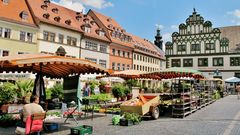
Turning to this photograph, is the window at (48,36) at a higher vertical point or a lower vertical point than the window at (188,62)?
higher

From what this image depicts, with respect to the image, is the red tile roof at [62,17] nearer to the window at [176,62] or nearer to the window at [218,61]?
the window at [176,62]

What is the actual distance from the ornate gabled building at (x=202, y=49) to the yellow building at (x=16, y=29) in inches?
→ 1176

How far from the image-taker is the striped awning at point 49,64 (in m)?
8.41

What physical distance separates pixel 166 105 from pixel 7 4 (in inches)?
1088

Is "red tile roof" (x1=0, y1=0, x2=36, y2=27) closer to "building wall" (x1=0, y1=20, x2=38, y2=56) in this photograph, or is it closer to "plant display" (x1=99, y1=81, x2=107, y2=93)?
"building wall" (x1=0, y1=20, x2=38, y2=56)

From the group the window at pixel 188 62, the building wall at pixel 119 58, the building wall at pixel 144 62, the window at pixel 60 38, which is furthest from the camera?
the building wall at pixel 144 62

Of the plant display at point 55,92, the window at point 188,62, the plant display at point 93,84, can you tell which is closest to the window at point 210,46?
the window at point 188,62

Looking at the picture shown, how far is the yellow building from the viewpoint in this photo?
1308 inches

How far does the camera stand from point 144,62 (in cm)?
6450

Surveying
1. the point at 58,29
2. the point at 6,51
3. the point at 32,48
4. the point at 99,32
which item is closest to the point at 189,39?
the point at 99,32

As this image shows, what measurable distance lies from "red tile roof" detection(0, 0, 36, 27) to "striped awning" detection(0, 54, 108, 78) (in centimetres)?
2363

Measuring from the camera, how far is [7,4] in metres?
35.4

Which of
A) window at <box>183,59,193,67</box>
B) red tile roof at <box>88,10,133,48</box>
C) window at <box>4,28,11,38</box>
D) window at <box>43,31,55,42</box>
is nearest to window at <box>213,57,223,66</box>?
window at <box>183,59,193,67</box>

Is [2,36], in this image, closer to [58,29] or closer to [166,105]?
[58,29]
